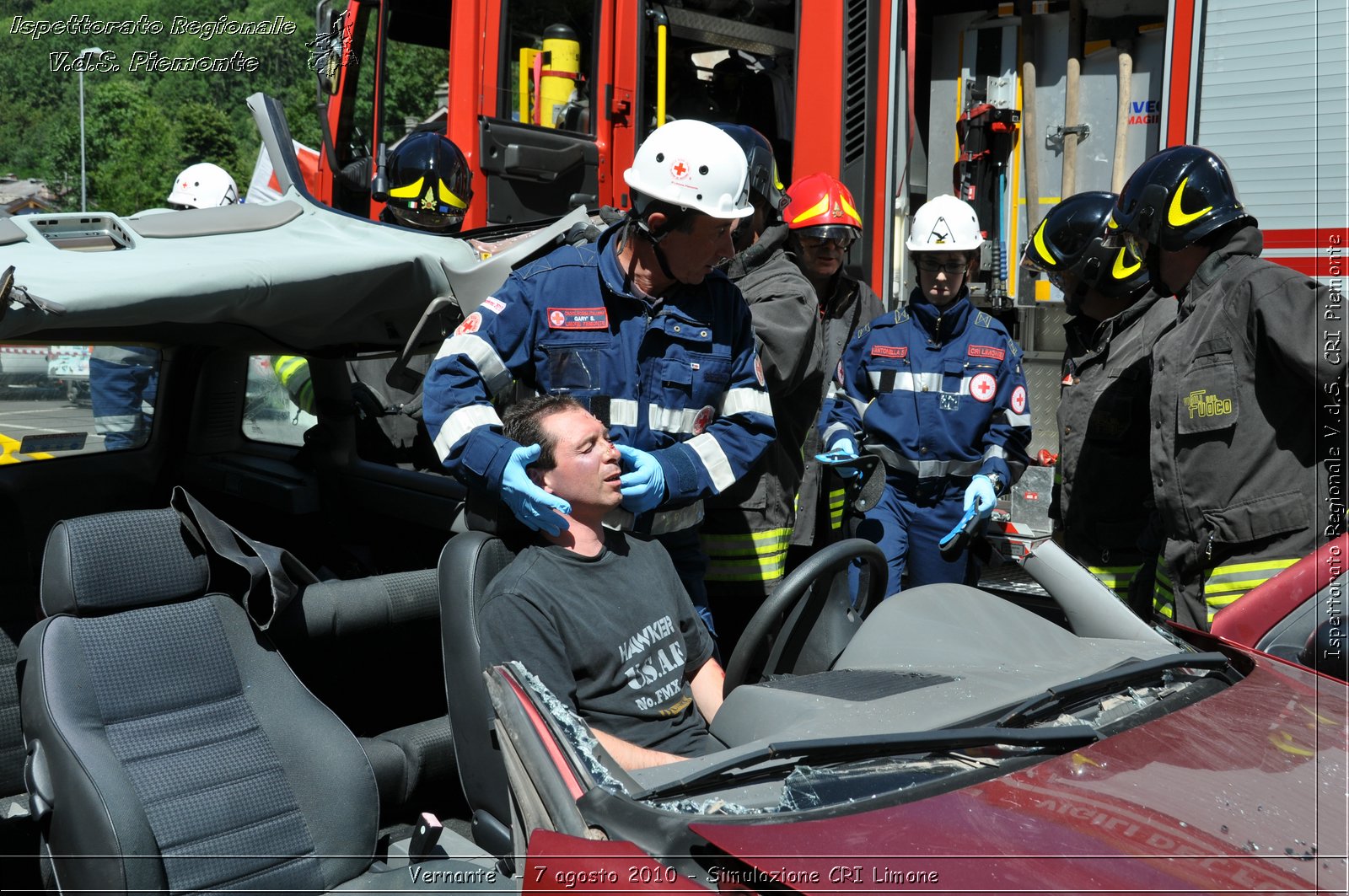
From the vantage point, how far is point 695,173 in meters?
2.78

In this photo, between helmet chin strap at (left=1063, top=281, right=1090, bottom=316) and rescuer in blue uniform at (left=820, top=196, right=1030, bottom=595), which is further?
rescuer in blue uniform at (left=820, top=196, right=1030, bottom=595)

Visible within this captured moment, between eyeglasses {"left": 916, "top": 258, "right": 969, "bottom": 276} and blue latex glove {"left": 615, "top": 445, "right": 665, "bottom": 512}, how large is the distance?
2.17 meters

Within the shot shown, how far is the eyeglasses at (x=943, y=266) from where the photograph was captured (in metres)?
4.37

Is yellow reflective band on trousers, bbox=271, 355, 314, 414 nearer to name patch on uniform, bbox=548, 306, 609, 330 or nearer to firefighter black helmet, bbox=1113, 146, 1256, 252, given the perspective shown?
name patch on uniform, bbox=548, 306, 609, 330

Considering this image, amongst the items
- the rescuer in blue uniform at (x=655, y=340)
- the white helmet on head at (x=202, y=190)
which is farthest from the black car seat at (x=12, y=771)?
the white helmet on head at (x=202, y=190)

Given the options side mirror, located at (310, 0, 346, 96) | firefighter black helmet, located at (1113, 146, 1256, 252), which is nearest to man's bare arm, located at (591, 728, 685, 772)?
firefighter black helmet, located at (1113, 146, 1256, 252)

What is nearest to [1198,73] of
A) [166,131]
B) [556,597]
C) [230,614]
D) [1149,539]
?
[1149,539]

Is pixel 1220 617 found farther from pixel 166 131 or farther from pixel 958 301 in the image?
pixel 166 131

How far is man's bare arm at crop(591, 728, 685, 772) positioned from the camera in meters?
2.00

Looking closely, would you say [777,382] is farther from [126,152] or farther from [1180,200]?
[126,152]

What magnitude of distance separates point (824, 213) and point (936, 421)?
962 mm

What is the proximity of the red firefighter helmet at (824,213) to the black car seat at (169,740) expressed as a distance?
2.73m

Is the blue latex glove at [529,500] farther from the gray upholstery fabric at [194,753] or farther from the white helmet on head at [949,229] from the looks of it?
the white helmet on head at [949,229]

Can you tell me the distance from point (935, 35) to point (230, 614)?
4623 mm
